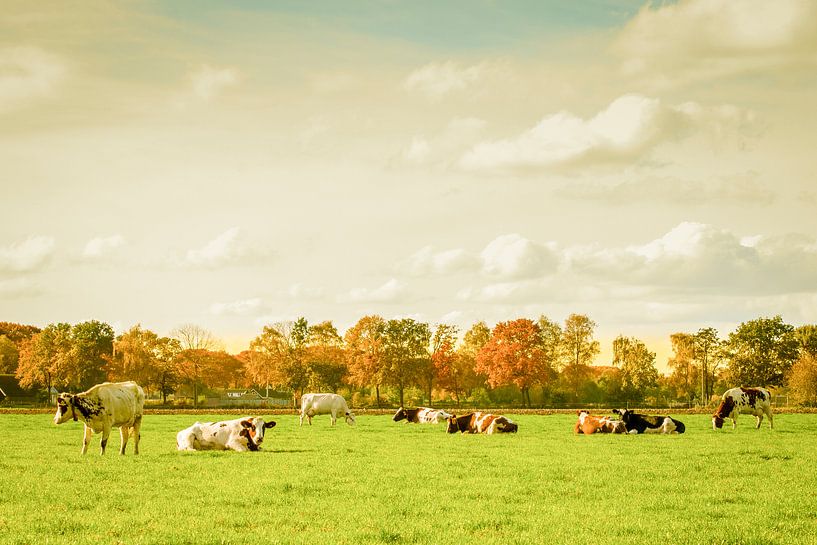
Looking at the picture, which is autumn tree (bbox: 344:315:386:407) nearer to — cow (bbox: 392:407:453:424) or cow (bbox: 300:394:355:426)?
cow (bbox: 392:407:453:424)

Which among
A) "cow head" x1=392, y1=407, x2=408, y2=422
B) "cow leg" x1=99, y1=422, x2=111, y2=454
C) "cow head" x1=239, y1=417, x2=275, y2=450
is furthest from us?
"cow head" x1=392, y1=407, x2=408, y2=422

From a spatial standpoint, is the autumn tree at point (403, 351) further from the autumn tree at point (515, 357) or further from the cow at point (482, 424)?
the cow at point (482, 424)


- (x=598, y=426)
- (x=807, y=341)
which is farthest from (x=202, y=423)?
(x=807, y=341)

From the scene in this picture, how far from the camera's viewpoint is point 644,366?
9356 centimetres

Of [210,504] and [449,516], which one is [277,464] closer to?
[210,504]

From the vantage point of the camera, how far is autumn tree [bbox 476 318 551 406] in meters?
79.8

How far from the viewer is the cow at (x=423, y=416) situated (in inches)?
1692

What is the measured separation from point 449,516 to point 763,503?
5894 millimetres

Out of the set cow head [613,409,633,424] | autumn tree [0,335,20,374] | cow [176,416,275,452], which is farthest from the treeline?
cow [176,416,275,452]

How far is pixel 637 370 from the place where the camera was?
9250 centimetres

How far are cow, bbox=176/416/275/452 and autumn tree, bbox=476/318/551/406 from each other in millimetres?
57879

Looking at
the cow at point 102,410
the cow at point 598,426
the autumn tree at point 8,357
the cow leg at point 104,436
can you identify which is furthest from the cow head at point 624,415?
the autumn tree at point 8,357

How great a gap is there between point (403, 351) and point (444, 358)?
689 centimetres

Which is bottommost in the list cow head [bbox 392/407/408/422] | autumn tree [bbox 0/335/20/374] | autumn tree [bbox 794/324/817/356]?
cow head [bbox 392/407/408/422]
